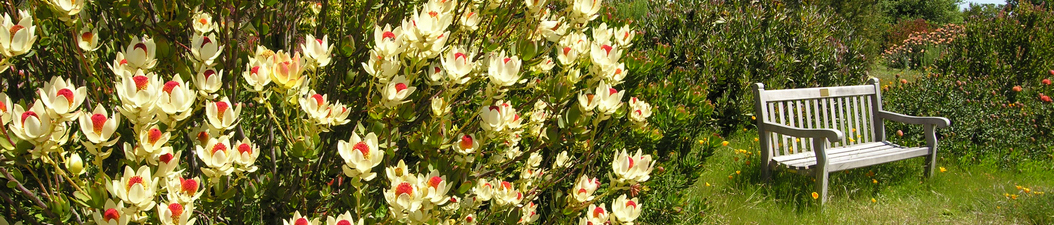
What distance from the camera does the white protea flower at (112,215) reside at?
0.83 meters

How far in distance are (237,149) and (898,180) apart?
4.33m

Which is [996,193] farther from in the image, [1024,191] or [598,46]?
[598,46]

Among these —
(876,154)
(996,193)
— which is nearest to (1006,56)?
(996,193)

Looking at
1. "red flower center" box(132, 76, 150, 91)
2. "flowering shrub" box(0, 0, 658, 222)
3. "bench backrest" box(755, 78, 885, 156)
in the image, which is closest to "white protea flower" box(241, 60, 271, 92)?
"flowering shrub" box(0, 0, 658, 222)

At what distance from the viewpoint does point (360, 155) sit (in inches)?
36.9

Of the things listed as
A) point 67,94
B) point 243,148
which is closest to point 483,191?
point 243,148

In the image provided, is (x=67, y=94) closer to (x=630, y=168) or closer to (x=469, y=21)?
(x=469, y=21)

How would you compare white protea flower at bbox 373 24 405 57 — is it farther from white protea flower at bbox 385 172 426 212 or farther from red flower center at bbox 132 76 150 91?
red flower center at bbox 132 76 150 91

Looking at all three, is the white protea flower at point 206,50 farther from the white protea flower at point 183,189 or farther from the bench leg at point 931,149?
the bench leg at point 931,149

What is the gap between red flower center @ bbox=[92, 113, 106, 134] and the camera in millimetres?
816

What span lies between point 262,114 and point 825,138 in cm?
292

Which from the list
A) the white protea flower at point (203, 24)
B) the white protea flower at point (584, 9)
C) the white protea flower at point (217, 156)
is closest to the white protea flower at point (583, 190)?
the white protea flower at point (584, 9)

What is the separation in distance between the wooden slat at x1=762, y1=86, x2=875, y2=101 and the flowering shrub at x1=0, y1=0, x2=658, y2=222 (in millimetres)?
2523

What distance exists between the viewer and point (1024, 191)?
3.79 metres
